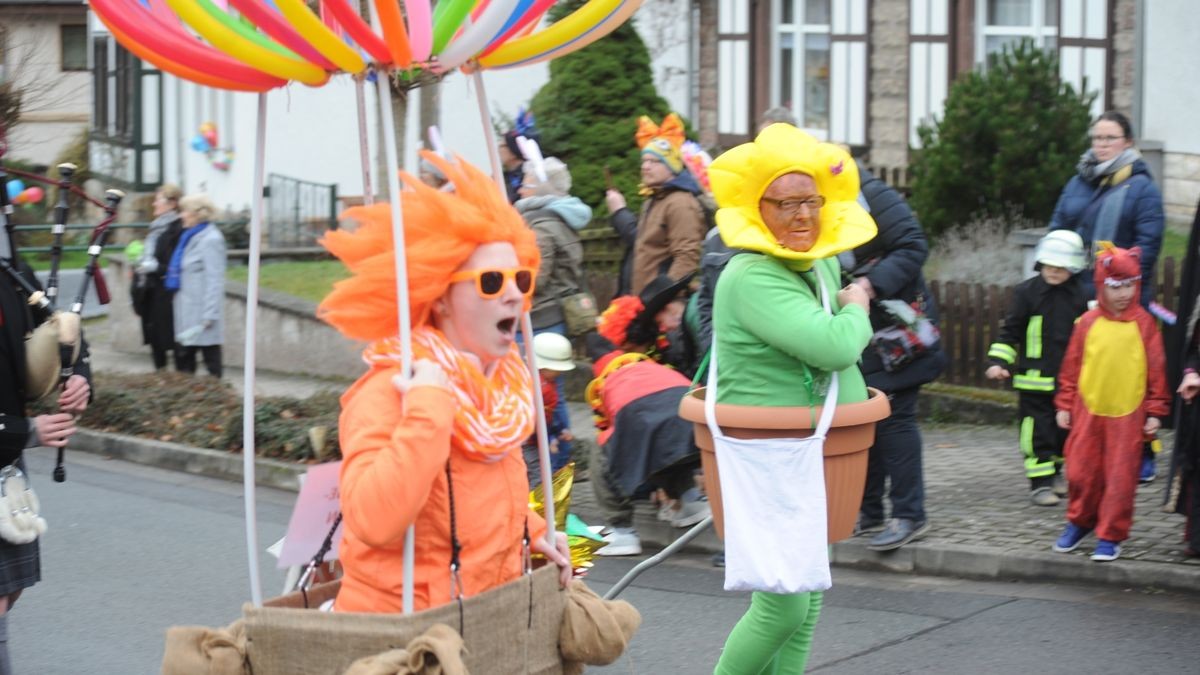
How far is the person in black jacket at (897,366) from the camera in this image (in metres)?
6.89

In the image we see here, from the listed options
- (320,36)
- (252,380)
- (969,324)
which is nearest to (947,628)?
(252,380)

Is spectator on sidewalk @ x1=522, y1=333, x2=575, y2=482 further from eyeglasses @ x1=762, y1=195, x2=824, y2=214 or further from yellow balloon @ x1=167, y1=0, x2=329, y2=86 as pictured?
yellow balloon @ x1=167, y1=0, x2=329, y2=86

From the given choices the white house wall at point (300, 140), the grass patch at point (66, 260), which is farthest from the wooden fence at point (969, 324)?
the grass patch at point (66, 260)

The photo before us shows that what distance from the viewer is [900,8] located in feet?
61.6

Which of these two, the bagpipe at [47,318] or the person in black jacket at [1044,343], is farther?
the person in black jacket at [1044,343]

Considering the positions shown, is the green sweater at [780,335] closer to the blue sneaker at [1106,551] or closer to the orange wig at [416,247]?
the orange wig at [416,247]

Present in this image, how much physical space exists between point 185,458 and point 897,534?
5.57 meters

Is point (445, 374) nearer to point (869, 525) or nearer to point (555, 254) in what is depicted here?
point (869, 525)

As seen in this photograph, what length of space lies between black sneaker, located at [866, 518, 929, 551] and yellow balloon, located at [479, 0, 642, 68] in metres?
4.13

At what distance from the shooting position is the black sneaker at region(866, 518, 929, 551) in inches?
284

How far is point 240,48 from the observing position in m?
3.28

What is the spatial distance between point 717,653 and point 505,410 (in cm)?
293

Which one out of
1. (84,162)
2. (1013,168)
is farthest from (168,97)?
(1013,168)

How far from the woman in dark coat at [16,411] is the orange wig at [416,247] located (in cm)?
167
